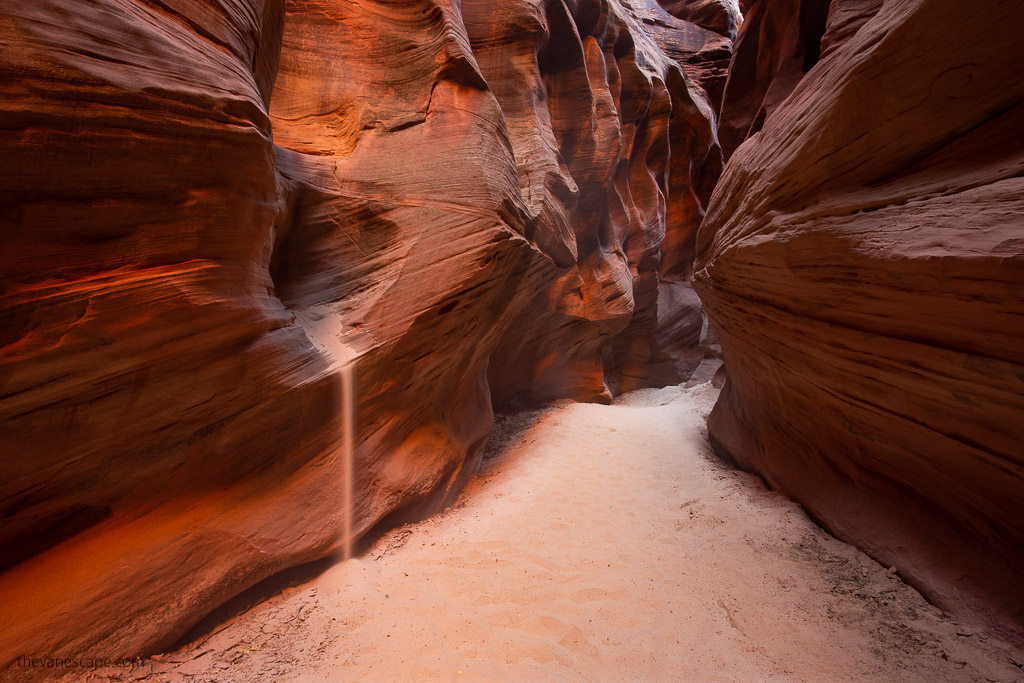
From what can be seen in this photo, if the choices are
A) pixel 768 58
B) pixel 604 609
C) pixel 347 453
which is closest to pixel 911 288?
pixel 604 609

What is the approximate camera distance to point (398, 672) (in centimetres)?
222

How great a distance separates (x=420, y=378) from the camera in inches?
163

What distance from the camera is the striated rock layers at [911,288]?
2.21 m

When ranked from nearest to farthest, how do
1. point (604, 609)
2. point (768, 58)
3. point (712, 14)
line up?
point (604, 609) → point (768, 58) → point (712, 14)

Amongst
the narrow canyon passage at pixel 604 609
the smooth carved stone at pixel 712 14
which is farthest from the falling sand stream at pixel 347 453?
the smooth carved stone at pixel 712 14

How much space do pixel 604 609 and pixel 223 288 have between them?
3.30 metres

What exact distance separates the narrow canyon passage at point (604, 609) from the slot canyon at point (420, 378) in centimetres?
2

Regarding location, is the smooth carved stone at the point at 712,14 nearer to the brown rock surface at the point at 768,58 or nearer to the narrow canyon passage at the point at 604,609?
the brown rock surface at the point at 768,58

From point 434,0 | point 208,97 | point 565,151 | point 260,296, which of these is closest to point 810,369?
point 260,296

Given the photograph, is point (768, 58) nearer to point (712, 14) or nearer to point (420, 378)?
point (420, 378)

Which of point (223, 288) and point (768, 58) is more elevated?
point (768, 58)

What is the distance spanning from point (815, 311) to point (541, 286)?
4.28m

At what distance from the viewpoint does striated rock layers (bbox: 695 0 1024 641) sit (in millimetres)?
2205

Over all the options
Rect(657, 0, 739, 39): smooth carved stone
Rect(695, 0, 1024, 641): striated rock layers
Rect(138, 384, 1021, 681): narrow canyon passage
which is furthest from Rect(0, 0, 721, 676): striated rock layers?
Rect(657, 0, 739, 39): smooth carved stone
